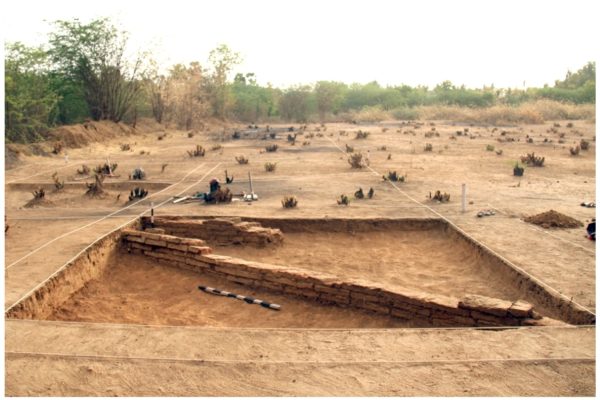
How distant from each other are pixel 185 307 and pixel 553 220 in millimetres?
7370

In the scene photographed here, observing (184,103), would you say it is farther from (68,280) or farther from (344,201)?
(68,280)

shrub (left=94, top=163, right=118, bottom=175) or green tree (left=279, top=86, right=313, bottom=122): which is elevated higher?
green tree (left=279, top=86, right=313, bottom=122)

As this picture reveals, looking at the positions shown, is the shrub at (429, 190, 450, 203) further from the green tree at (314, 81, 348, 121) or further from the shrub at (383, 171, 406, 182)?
A: the green tree at (314, 81, 348, 121)

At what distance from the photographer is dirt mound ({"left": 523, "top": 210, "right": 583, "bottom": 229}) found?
11133mm

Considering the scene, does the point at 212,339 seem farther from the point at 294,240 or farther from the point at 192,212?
the point at 192,212

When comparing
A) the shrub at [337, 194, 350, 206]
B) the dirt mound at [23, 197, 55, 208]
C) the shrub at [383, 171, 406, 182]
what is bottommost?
the dirt mound at [23, 197, 55, 208]

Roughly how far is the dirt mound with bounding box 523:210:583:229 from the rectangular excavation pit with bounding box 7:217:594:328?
1.73 meters

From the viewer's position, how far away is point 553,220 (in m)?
11.3

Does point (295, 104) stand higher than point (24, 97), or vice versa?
point (295, 104)

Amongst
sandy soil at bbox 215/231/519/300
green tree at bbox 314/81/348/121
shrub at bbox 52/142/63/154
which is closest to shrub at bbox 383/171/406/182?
sandy soil at bbox 215/231/519/300

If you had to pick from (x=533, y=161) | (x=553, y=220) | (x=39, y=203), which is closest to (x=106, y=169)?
(x=39, y=203)

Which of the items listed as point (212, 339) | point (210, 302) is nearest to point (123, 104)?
point (210, 302)

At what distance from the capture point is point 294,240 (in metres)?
11.6

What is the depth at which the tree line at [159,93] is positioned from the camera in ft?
87.0
